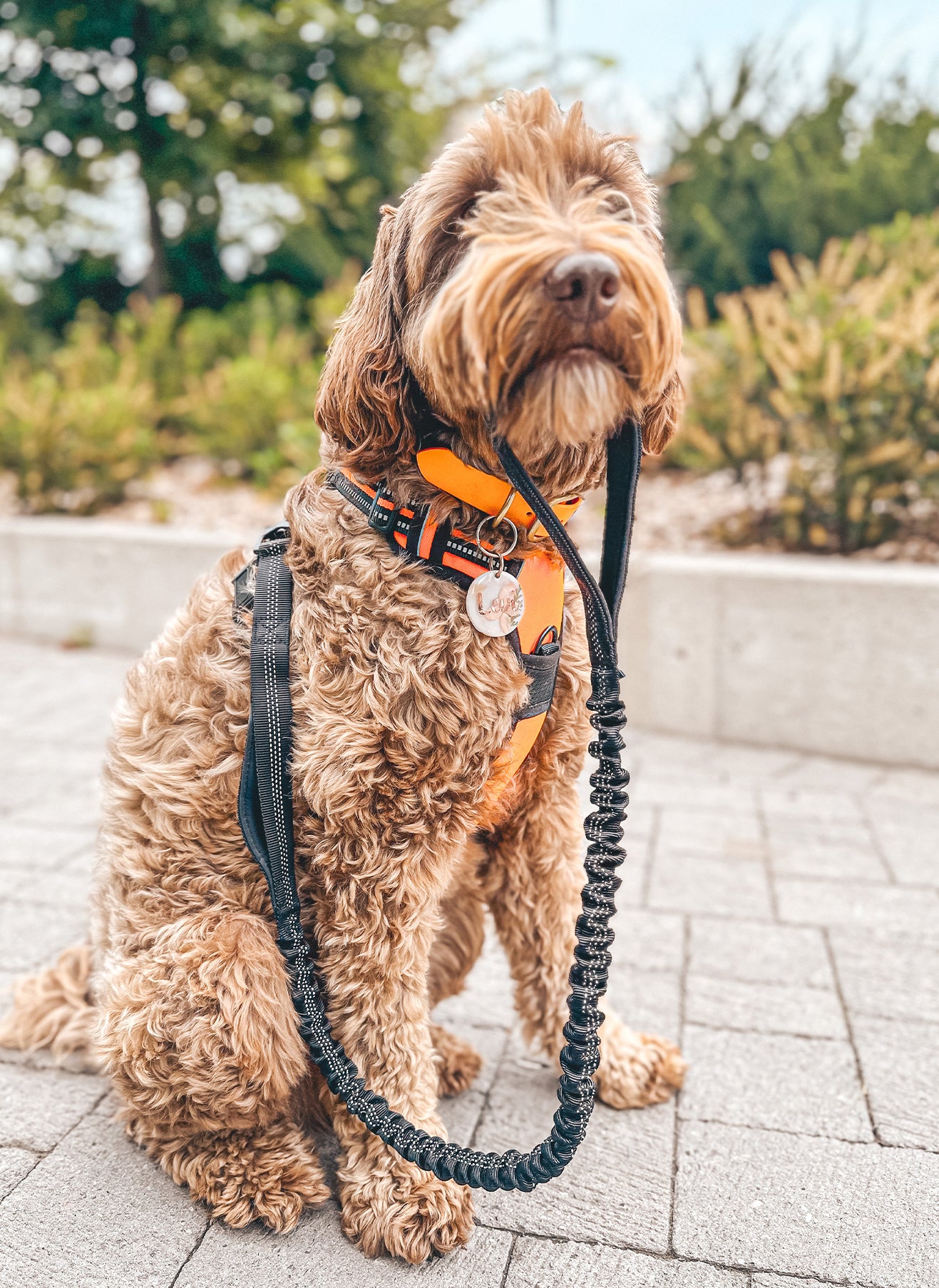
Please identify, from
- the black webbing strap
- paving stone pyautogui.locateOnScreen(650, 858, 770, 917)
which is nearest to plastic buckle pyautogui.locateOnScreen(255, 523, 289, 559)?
the black webbing strap

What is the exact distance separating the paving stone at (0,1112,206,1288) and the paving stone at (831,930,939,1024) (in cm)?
184

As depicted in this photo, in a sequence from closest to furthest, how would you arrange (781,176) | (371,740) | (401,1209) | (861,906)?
(371,740)
(401,1209)
(861,906)
(781,176)

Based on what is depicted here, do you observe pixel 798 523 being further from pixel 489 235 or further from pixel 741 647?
pixel 489 235

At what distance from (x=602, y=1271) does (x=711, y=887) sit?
1.72 meters

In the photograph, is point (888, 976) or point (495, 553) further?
point (888, 976)

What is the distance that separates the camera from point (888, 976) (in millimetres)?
2926

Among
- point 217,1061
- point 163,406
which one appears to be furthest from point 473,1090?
point 163,406

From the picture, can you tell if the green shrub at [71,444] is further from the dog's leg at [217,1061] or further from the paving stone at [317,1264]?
the paving stone at [317,1264]

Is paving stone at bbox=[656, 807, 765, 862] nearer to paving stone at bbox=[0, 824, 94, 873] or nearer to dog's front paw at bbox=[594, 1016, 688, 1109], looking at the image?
dog's front paw at bbox=[594, 1016, 688, 1109]

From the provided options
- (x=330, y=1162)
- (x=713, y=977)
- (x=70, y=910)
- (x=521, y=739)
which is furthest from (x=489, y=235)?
(x=70, y=910)

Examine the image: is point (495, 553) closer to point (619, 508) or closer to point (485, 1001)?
point (619, 508)

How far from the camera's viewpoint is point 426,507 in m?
1.90

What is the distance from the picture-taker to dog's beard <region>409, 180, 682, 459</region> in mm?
1518

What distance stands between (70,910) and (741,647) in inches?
121
